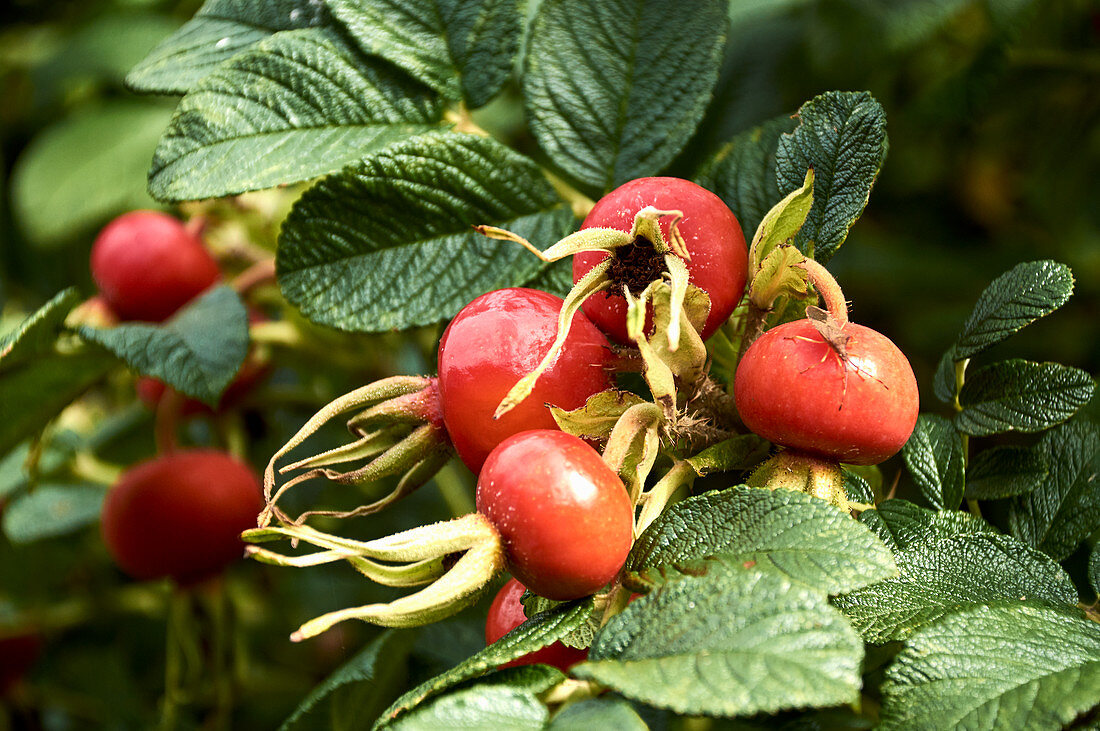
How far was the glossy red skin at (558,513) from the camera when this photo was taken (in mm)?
664

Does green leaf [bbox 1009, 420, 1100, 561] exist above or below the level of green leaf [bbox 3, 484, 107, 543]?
above

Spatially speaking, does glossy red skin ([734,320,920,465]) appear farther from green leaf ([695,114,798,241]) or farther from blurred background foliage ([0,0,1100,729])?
blurred background foliage ([0,0,1100,729])

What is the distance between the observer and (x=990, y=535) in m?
0.82

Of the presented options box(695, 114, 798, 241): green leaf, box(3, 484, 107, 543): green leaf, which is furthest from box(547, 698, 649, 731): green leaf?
box(3, 484, 107, 543): green leaf

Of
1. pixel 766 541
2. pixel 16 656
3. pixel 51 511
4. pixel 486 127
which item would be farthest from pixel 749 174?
pixel 16 656

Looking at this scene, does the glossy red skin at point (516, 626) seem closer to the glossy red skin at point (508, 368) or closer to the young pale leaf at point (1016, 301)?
the glossy red skin at point (508, 368)

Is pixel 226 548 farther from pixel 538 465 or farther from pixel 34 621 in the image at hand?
pixel 538 465

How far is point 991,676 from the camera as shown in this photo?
0.67 meters

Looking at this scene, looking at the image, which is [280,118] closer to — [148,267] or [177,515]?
[148,267]

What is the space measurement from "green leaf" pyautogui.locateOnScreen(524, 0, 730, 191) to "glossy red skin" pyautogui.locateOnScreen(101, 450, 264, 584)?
89 centimetres

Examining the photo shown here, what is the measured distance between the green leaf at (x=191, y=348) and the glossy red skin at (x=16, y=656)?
138 cm

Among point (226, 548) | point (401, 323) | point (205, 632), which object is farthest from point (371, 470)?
point (205, 632)

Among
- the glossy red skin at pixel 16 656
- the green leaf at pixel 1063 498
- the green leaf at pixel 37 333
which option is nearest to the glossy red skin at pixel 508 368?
the green leaf at pixel 1063 498

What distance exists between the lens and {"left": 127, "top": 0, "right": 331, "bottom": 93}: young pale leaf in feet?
3.69
